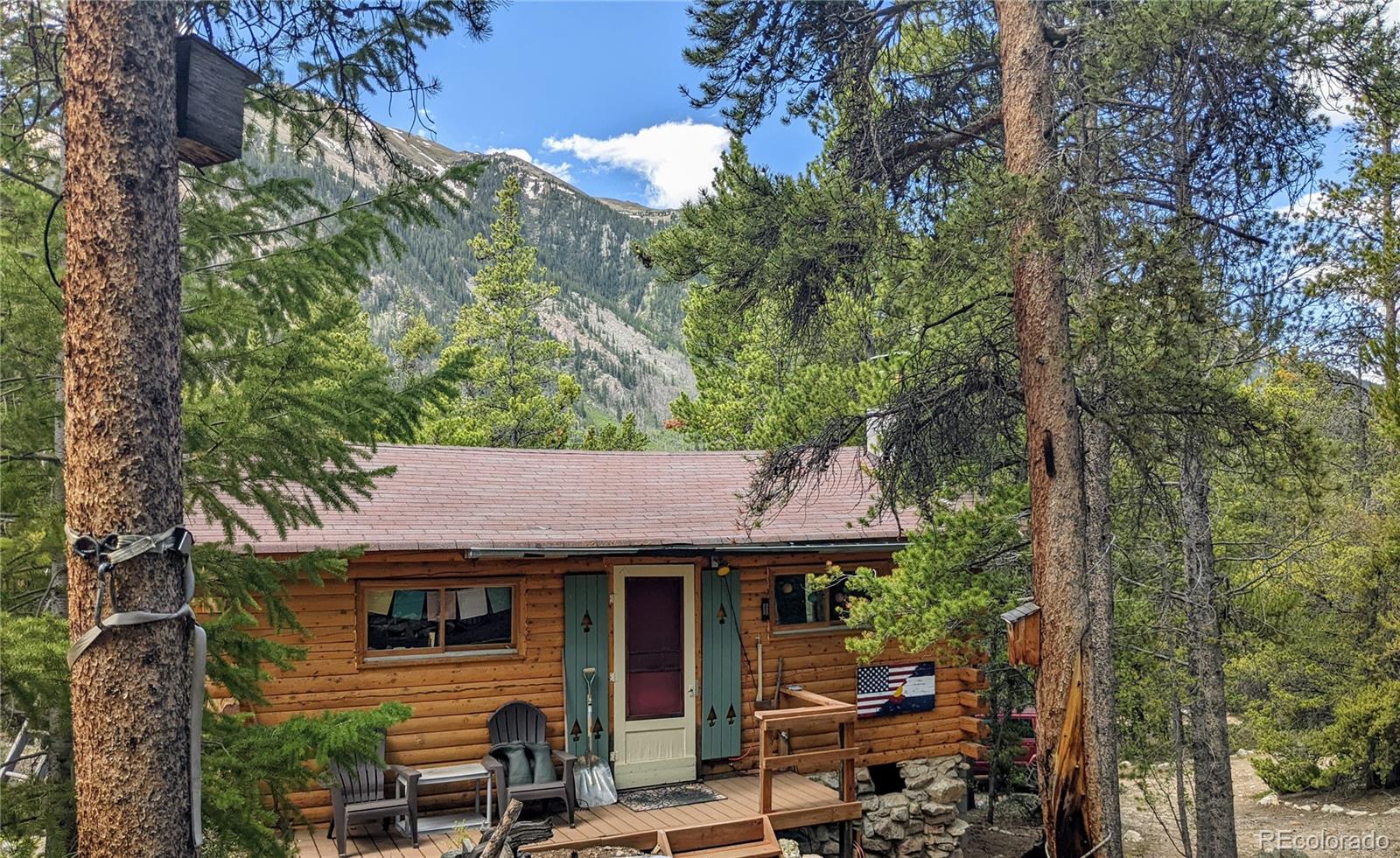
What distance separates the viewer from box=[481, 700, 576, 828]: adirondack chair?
350 inches

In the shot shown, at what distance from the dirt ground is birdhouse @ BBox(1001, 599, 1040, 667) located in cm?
496

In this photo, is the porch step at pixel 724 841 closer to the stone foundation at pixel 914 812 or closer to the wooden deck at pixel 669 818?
the wooden deck at pixel 669 818

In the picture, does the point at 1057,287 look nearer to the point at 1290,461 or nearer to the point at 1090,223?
the point at 1090,223

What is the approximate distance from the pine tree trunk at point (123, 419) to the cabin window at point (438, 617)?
5506mm

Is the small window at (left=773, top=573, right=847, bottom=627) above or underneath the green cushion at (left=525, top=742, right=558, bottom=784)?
above

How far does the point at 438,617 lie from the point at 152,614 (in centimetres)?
598

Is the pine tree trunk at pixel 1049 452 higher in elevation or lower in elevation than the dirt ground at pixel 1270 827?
higher

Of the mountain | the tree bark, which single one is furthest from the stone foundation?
the mountain

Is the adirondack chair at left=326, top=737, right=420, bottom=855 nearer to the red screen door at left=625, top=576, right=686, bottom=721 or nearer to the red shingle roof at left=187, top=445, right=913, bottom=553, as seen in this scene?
the red shingle roof at left=187, top=445, right=913, bottom=553

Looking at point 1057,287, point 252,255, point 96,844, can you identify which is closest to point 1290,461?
point 1057,287

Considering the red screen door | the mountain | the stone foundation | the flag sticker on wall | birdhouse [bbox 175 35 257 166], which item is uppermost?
the mountain

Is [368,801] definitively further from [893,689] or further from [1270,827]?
[1270,827]

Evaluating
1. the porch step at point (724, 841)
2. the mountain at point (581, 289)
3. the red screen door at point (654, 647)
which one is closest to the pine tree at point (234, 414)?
Result: the porch step at point (724, 841)

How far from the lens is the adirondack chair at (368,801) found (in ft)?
27.0
